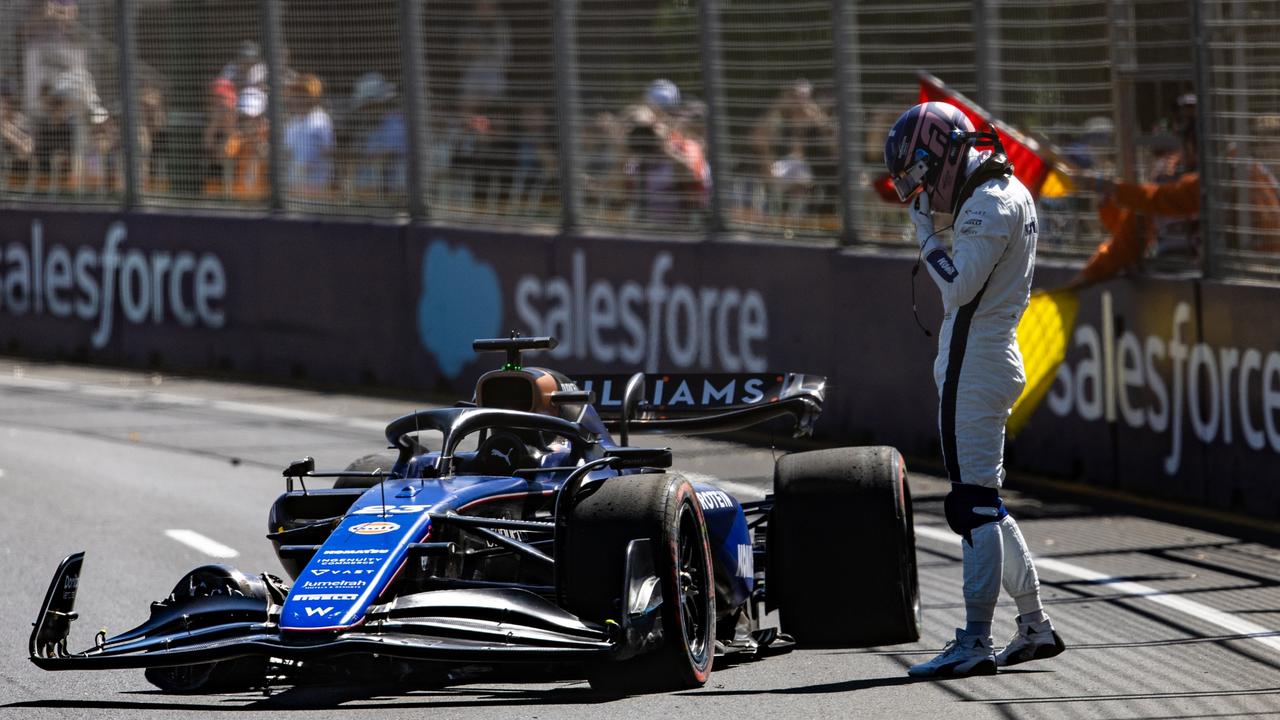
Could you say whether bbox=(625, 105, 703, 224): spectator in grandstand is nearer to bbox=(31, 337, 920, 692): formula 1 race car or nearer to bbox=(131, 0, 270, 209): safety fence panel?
bbox=(131, 0, 270, 209): safety fence panel

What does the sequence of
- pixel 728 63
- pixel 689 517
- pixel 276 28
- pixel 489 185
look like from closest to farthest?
pixel 689 517
pixel 728 63
pixel 489 185
pixel 276 28

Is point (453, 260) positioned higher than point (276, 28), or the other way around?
point (276, 28)

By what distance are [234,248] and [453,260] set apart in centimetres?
265

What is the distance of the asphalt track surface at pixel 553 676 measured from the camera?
6.29m

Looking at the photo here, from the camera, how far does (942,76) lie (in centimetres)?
1227

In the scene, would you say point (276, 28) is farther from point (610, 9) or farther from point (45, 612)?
point (45, 612)

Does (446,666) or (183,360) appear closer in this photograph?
(446,666)

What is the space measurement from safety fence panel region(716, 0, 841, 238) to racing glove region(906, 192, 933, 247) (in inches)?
236

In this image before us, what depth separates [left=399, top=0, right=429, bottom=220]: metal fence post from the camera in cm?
1586

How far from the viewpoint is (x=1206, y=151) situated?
10.6 metres

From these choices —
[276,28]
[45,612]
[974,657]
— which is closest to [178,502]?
[45,612]

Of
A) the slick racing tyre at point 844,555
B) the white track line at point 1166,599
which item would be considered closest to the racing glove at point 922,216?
the slick racing tyre at point 844,555

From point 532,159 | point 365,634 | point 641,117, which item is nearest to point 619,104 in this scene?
point 641,117

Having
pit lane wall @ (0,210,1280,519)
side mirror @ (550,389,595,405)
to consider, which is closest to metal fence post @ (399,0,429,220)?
pit lane wall @ (0,210,1280,519)
